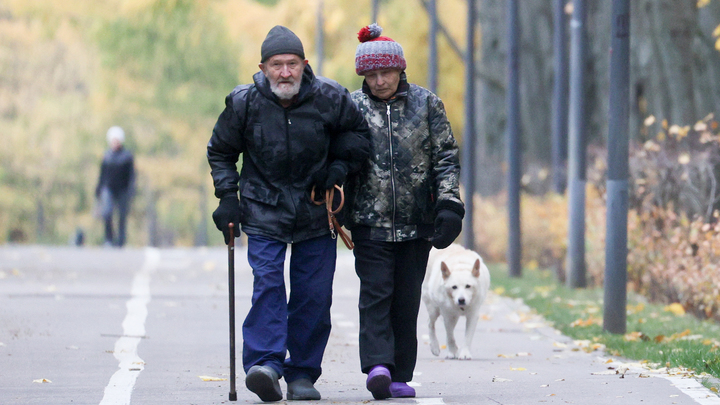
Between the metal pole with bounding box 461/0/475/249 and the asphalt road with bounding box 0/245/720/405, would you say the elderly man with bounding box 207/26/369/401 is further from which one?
the metal pole with bounding box 461/0/475/249

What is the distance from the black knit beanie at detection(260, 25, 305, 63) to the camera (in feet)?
23.8

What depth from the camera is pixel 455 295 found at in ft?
32.2

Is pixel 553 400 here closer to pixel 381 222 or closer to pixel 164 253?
pixel 381 222

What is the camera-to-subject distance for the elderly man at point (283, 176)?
726 cm

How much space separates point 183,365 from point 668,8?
31.5 ft

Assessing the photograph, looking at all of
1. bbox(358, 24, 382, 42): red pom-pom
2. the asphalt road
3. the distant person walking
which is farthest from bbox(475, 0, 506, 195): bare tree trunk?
bbox(358, 24, 382, 42): red pom-pom

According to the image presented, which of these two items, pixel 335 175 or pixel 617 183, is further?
pixel 617 183

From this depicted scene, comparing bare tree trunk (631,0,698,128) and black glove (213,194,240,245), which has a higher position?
bare tree trunk (631,0,698,128)

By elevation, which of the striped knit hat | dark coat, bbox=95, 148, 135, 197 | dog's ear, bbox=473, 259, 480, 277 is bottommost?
dog's ear, bbox=473, 259, 480, 277

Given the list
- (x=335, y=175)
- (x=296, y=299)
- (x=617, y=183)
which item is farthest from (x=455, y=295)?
(x=335, y=175)

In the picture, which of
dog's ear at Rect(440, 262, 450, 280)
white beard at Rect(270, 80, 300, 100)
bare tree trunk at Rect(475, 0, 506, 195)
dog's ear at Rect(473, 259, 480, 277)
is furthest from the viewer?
bare tree trunk at Rect(475, 0, 506, 195)

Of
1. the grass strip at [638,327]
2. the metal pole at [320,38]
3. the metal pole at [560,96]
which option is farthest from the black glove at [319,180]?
the metal pole at [320,38]

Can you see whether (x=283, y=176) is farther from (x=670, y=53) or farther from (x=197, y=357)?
(x=670, y=53)

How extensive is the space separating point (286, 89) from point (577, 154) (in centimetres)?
914
